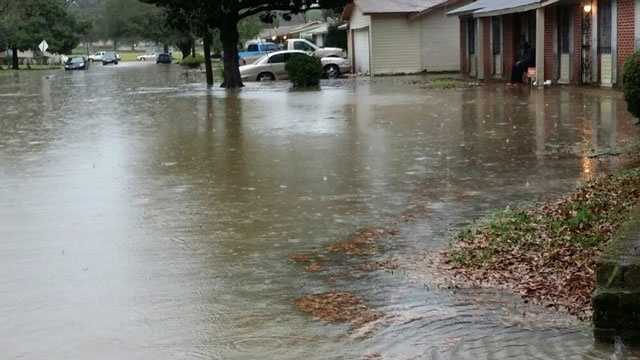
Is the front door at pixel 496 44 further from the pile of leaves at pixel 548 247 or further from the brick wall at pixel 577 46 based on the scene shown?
the pile of leaves at pixel 548 247

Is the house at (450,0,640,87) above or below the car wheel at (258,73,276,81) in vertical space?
above

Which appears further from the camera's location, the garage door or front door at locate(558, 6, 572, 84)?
the garage door

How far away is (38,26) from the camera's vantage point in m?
83.0

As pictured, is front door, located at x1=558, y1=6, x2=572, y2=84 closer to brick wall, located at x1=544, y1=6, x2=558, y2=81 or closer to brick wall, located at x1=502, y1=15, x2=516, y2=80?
brick wall, located at x1=544, y1=6, x2=558, y2=81

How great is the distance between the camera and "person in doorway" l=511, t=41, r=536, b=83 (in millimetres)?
29750

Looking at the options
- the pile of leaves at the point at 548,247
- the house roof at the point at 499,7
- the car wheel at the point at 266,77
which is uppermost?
the house roof at the point at 499,7

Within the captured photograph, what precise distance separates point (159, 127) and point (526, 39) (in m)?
16.3

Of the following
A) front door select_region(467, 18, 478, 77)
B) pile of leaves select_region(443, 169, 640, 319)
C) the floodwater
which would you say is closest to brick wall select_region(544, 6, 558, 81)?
front door select_region(467, 18, 478, 77)

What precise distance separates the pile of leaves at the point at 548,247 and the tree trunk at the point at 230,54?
89.2 feet

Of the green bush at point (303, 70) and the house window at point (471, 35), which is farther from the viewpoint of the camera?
the house window at point (471, 35)

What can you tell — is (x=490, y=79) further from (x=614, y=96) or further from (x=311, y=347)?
(x=311, y=347)

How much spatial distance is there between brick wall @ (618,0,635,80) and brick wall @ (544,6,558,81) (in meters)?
4.10

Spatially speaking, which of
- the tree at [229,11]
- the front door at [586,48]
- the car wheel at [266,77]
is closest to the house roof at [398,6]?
the car wheel at [266,77]

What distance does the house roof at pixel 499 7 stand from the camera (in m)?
27.0
